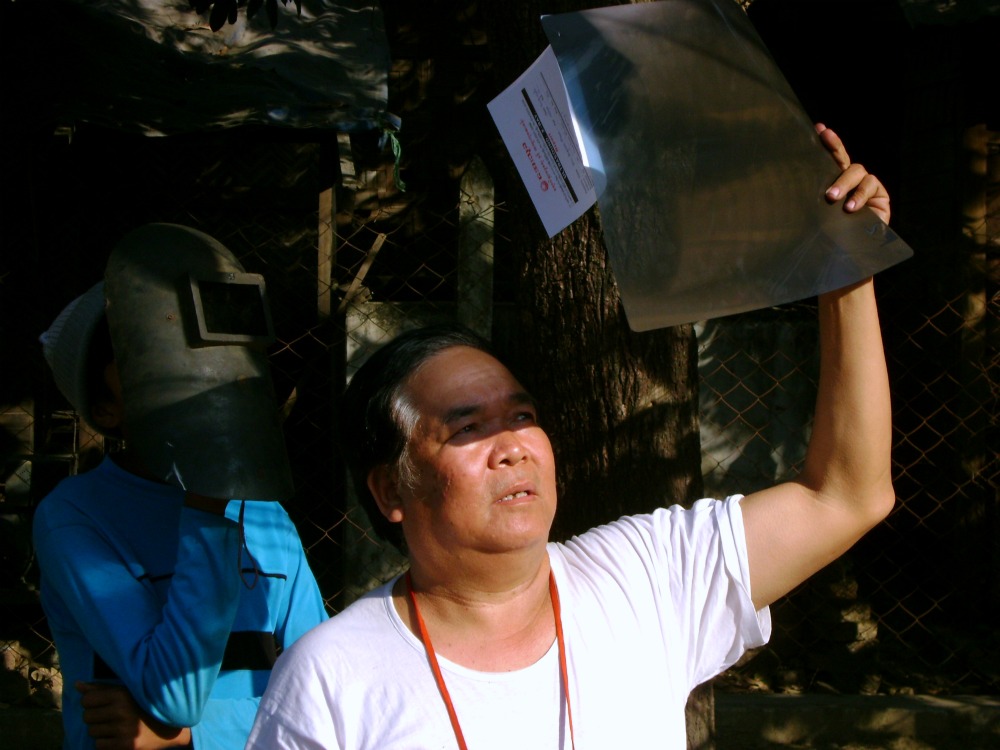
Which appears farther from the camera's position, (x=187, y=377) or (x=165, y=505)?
(x=165, y=505)

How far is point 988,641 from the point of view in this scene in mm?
4723

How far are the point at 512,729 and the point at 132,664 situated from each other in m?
0.62

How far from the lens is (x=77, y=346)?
5.99 feet

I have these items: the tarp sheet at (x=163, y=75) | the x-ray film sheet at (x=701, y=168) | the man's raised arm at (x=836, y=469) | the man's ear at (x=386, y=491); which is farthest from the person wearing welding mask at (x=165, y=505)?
the tarp sheet at (x=163, y=75)

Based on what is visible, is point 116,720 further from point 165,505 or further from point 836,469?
point 836,469

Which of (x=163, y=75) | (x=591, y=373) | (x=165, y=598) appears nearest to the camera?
(x=165, y=598)

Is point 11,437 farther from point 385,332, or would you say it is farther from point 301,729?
point 301,729

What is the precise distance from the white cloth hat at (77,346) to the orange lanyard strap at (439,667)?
680 millimetres

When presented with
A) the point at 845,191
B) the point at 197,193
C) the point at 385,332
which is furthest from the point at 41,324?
the point at 845,191

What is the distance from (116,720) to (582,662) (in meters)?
0.78

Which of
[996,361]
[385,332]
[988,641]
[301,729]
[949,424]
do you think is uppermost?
[385,332]

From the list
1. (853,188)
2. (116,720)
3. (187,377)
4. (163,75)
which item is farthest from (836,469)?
(163,75)

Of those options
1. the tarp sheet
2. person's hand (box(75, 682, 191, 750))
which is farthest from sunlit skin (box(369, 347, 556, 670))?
the tarp sheet

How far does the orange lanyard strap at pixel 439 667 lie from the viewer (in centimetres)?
153
